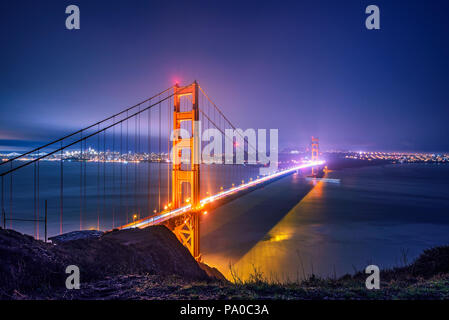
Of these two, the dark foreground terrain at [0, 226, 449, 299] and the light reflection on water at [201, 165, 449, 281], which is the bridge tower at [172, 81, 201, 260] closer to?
the light reflection on water at [201, 165, 449, 281]

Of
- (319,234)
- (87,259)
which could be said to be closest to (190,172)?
(87,259)

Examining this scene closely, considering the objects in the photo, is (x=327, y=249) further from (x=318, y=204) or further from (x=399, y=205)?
(x=399, y=205)

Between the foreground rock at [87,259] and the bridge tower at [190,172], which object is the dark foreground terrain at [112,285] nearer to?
the foreground rock at [87,259]

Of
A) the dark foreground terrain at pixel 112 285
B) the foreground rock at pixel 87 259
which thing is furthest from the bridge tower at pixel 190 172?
the dark foreground terrain at pixel 112 285

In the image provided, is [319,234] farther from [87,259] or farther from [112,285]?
[112,285]

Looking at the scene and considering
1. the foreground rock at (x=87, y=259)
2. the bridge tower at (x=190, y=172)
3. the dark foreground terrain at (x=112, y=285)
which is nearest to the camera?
the dark foreground terrain at (x=112, y=285)

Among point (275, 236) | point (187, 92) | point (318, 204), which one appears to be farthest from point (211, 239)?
point (318, 204)

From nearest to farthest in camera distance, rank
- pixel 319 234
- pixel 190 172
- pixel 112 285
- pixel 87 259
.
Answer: pixel 112 285
pixel 87 259
pixel 190 172
pixel 319 234

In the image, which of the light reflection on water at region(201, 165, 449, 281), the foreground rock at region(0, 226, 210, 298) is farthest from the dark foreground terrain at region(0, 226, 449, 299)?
the light reflection on water at region(201, 165, 449, 281)
